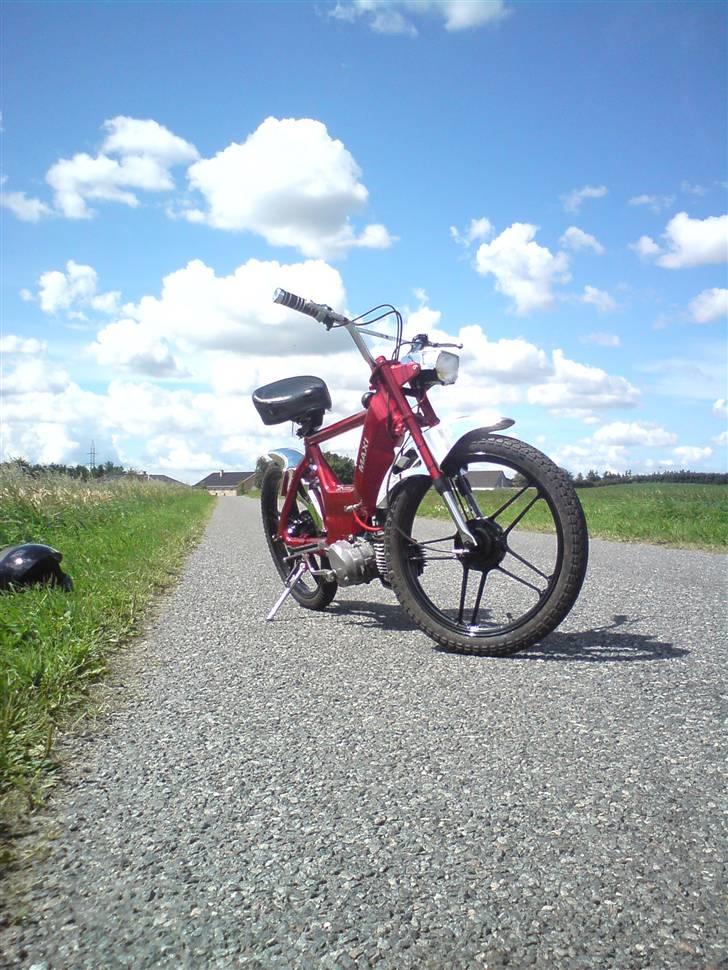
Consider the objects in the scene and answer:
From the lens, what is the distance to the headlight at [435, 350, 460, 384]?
3916mm

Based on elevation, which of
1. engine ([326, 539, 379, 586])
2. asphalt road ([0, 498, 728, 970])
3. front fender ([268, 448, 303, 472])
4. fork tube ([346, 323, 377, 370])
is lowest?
asphalt road ([0, 498, 728, 970])

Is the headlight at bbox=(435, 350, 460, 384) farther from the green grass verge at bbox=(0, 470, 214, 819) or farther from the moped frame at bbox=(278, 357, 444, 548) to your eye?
the green grass verge at bbox=(0, 470, 214, 819)

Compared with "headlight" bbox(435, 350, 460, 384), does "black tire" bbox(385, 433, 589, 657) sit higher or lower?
lower

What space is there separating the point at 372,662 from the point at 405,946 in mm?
2165

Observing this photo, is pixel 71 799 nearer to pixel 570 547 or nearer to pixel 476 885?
pixel 476 885

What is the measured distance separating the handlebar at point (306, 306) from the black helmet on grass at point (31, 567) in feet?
7.34

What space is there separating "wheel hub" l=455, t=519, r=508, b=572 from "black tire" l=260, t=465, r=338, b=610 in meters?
1.15

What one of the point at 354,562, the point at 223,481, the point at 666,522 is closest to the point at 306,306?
the point at 354,562

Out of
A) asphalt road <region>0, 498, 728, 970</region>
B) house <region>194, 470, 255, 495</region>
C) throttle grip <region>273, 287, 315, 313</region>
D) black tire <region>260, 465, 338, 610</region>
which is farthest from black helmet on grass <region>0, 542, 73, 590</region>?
house <region>194, 470, 255, 495</region>

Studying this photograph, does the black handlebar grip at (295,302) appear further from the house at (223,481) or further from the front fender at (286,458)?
the house at (223,481)

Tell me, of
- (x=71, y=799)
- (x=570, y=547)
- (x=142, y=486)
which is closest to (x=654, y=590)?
(x=570, y=547)

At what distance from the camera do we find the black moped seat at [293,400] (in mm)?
4887

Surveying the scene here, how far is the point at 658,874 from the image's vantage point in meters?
1.69

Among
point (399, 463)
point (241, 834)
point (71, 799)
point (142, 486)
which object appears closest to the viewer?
→ point (241, 834)
